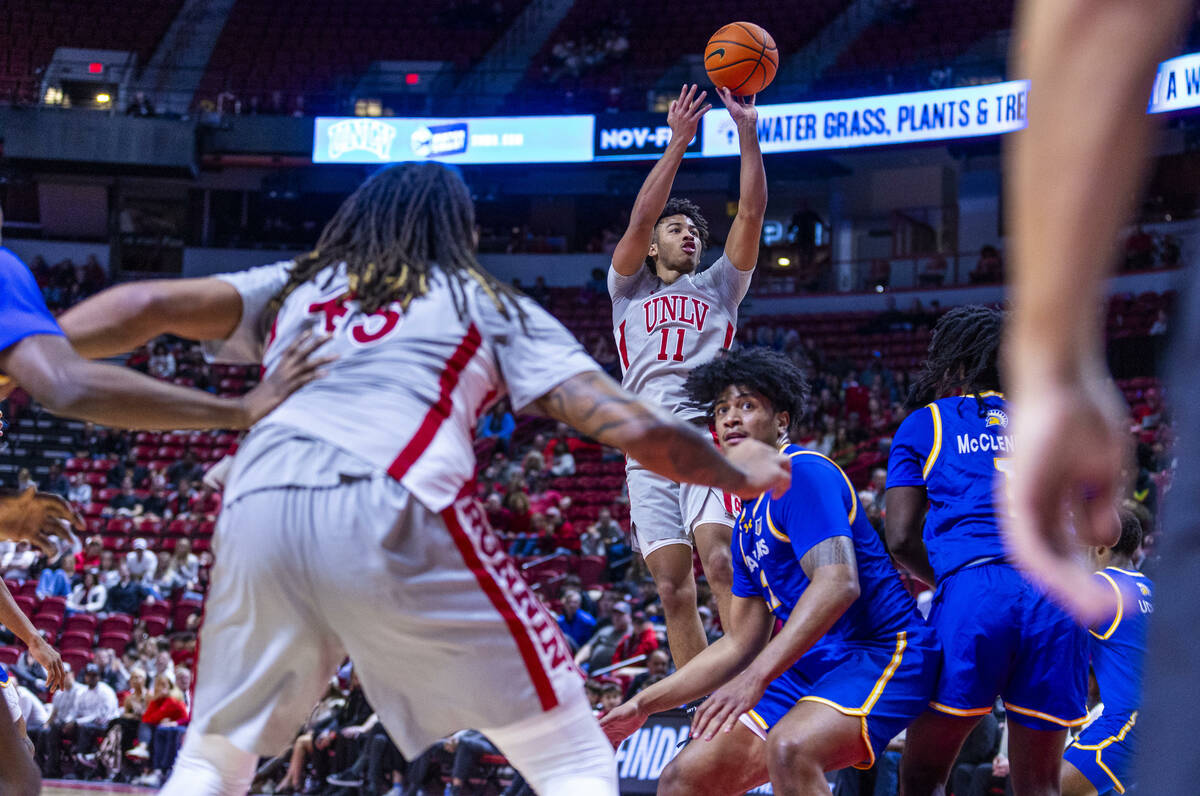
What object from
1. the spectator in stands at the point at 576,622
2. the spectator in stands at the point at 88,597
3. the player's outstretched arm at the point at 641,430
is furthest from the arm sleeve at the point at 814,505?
the spectator in stands at the point at 88,597

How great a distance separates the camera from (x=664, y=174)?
5379 mm

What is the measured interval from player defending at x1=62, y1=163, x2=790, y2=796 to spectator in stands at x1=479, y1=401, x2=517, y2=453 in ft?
54.8

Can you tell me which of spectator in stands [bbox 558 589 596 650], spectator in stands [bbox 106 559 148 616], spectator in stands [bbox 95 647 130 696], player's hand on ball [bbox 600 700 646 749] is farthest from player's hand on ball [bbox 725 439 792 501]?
spectator in stands [bbox 106 559 148 616]

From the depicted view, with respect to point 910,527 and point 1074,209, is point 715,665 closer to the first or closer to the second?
point 910,527

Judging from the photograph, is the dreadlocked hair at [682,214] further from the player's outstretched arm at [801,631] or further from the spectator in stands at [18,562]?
the spectator in stands at [18,562]

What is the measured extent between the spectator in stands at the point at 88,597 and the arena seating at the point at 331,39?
15.3 meters

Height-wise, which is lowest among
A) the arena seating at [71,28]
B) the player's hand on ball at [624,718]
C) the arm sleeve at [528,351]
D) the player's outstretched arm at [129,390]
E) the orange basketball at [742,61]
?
the player's hand on ball at [624,718]

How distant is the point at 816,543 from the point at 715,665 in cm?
67

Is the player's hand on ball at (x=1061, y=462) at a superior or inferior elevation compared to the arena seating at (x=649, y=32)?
inferior

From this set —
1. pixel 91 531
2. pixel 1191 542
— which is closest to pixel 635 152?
pixel 91 531

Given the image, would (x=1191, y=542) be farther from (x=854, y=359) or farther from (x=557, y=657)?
(x=854, y=359)

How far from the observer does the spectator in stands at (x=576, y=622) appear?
40.1 feet

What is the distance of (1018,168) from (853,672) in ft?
→ 9.92

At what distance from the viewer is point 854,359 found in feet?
73.7
